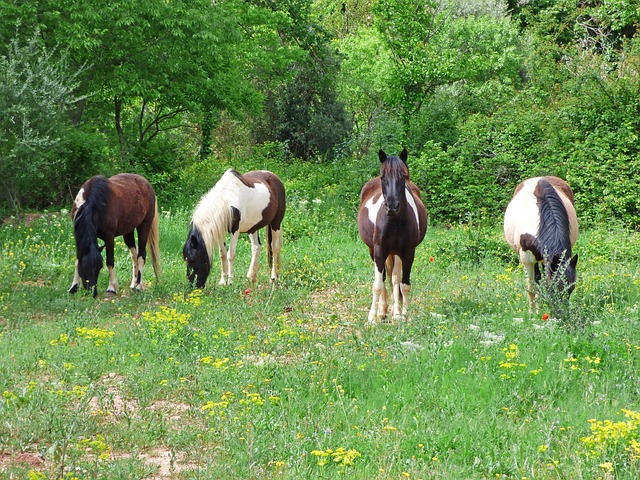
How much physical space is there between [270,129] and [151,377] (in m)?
24.2

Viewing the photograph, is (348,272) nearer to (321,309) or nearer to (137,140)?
(321,309)

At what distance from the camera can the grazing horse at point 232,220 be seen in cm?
1053

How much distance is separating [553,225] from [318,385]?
3.84 meters

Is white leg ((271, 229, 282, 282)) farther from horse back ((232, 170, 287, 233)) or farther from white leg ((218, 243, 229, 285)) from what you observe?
Answer: white leg ((218, 243, 229, 285))

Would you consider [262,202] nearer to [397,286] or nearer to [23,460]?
[397,286]

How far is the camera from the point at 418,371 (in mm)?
6184

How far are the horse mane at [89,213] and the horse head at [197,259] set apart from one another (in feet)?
4.49

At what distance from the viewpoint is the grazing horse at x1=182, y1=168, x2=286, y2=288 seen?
1053 cm

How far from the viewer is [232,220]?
1135cm

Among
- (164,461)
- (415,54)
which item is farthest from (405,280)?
(415,54)

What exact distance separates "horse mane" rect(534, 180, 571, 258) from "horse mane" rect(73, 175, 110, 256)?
20.5 ft

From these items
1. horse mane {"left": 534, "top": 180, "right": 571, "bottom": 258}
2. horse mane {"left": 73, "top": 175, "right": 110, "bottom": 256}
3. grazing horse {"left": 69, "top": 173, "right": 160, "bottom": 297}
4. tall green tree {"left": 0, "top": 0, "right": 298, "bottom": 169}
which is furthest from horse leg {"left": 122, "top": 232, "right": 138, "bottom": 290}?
horse mane {"left": 534, "top": 180, "right": 571, "bottom": 258}

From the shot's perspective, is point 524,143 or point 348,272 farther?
point 524,143

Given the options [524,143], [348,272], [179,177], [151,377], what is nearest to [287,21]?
[179,177]
